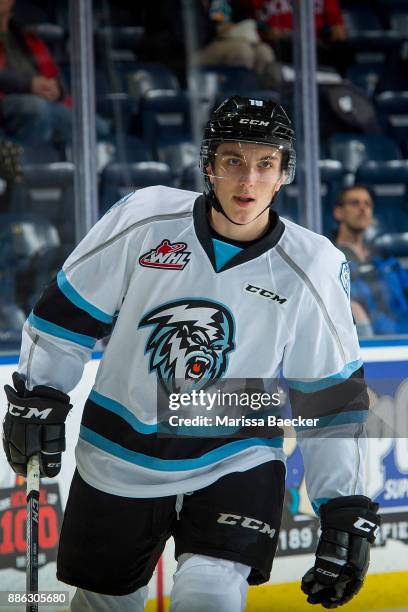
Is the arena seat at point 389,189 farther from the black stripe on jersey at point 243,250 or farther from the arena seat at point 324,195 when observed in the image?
the black stripe on jersey at point 243,250

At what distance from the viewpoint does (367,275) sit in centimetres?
313

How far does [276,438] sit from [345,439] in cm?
12

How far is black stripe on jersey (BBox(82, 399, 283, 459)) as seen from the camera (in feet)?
5.46

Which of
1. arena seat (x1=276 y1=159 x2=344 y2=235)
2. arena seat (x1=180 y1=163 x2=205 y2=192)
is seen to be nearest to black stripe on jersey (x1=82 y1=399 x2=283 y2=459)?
arena seat (x1=276 y1=159 x2=344 y2=235)

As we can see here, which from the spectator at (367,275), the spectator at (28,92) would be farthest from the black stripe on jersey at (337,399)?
the spectator at (28,92)

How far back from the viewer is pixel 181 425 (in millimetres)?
1665

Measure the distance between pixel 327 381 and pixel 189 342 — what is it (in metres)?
0.25

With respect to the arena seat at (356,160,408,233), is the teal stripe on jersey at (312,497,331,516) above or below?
above

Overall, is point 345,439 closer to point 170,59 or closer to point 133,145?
point 133,145

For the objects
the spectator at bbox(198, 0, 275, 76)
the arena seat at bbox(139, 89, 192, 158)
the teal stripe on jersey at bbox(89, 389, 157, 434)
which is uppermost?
the spectator at bbox(198, 0, 275, 76)

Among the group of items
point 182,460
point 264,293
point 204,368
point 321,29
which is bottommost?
point 182,460

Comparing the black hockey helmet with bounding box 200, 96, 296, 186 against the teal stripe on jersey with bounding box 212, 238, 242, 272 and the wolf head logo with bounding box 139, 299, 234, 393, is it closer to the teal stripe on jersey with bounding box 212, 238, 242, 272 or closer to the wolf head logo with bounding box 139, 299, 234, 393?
the teal stripe on jersey with bounding box 212, 238, 242, 272

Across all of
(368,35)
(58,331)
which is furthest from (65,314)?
(368,35)

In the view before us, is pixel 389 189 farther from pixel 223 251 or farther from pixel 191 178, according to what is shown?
pixel 223 251
